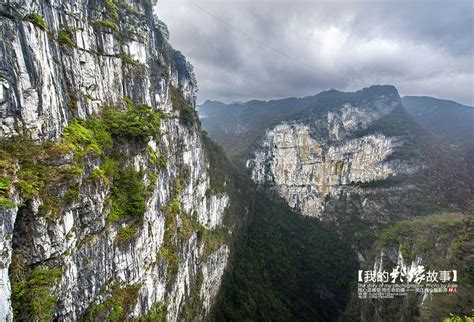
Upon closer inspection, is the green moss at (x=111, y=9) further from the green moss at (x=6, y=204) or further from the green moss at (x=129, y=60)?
the green moss at (x=6, y=204)

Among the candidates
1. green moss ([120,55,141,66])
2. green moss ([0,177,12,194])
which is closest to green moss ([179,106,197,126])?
green moss ([120,55,141,66])

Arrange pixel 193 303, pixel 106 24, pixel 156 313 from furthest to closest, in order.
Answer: pixel 193 303, pixel 106 24, pixel 156 313

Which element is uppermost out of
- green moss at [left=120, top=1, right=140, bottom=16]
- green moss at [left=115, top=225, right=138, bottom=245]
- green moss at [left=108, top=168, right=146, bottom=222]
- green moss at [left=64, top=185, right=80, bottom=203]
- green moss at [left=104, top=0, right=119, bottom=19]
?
green moss at [left=120, top=1, right=140, bottom=16]

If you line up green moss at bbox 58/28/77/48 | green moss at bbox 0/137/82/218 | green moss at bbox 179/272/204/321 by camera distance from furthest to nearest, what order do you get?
green moss at bbox 179/272/204/321 < green moss at bbox 58/28/77/48 < green moss at bbox 0/137/82/218

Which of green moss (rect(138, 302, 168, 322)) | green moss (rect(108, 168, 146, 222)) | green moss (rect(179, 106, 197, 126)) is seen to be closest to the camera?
green moss (rect(108, 168, 146, 222))

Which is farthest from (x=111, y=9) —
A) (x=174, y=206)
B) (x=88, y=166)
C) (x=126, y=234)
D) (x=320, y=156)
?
(x=320, y=156)

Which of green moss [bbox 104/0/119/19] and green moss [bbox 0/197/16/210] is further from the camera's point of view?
green moss [bbox 104/0/119/19]

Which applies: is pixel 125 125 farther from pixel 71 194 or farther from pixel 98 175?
pixel 71 194

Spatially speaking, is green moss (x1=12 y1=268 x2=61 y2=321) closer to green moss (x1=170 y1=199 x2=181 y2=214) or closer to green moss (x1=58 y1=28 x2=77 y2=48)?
green moss (x1=58 y1=28 x2=77 y2=48)

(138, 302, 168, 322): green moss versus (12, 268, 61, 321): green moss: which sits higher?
(12, 268, 61, 321): green moss
